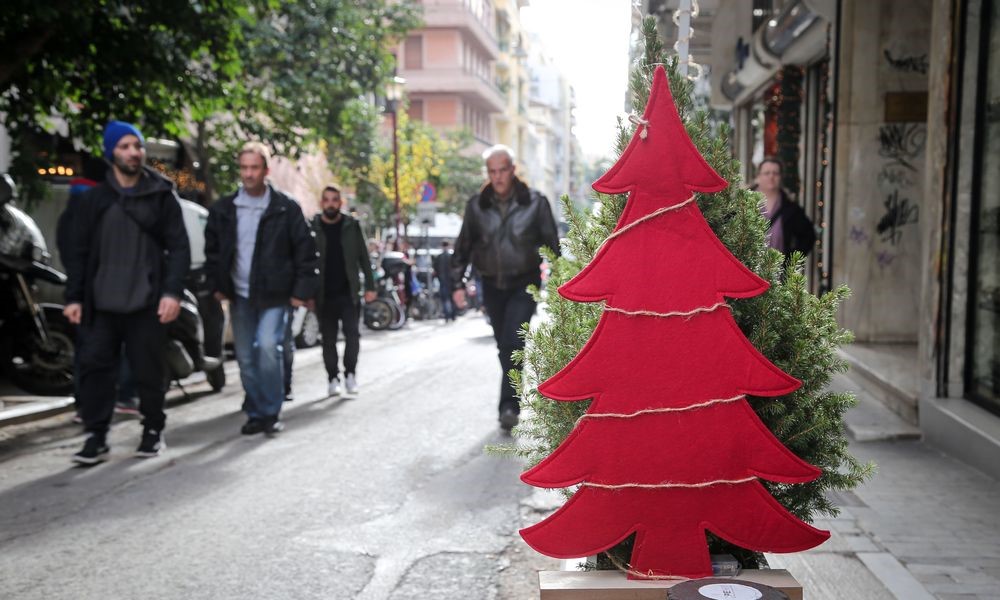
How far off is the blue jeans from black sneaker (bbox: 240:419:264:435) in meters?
0.04

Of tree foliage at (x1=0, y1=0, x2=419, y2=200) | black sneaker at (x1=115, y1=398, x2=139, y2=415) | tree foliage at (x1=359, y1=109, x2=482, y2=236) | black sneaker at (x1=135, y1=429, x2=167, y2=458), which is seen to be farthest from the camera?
tree foliage at (x1=359, y1=109, x2=482, y2=236)

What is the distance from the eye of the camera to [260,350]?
24.3 ft

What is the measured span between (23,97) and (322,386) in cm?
391

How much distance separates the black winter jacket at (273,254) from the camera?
736 cm

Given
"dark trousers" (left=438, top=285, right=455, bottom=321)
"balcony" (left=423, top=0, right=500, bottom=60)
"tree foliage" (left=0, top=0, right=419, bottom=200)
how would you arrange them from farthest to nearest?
"balcony" (left=423, top=0, right=500, bottom=60), "dark trousers" (left=438, top=285, right=455, bottom=321), "tree foliage" (left=0, top=0, right=419, bottom=200)

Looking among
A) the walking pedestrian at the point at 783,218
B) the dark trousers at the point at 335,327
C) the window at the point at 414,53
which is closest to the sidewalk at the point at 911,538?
the walking pedestrian at the point at 783,218

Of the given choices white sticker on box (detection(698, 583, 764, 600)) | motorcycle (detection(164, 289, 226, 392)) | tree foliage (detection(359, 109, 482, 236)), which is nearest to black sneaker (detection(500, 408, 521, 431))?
motorcycle (detection(164, 289, 226, 392))

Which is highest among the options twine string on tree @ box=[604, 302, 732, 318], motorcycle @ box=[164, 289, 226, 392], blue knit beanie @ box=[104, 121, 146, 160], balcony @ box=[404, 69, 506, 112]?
balcony @ box=[404, 69, 506, 112]

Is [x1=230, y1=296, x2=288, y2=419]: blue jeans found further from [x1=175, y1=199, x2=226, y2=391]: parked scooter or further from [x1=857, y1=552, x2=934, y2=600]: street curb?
[x1=857, y1=552, x2=934, y2=600]: street curb

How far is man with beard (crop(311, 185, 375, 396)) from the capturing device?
986 cm

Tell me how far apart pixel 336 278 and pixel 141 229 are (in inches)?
138

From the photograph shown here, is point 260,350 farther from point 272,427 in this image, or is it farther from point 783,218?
point 783,218

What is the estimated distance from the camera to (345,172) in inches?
1312

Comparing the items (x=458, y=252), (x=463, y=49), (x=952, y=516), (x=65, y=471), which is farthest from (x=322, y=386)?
(x=463, y=49)
